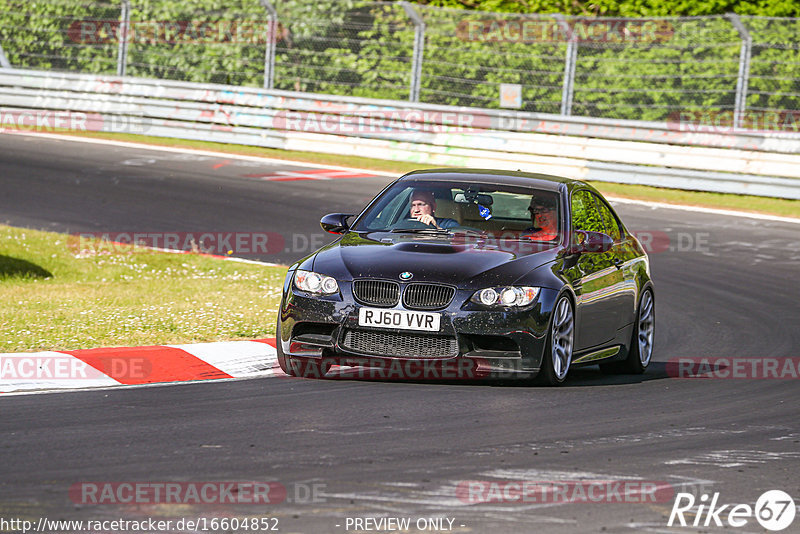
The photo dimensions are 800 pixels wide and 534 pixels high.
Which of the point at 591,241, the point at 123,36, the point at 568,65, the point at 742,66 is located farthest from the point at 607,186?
the point at 591,241

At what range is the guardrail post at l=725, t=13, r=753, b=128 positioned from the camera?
2084 centimetres

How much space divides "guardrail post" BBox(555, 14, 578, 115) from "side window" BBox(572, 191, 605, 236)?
11898 millimetres

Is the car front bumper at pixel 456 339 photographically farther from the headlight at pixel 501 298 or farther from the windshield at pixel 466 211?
the windshield at pixel 466 211

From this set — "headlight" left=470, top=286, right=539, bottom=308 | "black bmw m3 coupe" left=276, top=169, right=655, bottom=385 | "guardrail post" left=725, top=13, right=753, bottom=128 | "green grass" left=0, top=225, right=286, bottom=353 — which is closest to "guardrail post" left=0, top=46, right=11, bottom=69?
"green grass" left=0, top=225, right=286, bottom=353

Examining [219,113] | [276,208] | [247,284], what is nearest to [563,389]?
[247,284]

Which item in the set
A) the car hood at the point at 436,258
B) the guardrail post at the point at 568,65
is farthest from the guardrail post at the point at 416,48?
the car hood at the point at 436,258

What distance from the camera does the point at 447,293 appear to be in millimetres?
8469

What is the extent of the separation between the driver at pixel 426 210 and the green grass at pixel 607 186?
11.1 m

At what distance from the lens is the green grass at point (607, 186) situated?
20.4 m

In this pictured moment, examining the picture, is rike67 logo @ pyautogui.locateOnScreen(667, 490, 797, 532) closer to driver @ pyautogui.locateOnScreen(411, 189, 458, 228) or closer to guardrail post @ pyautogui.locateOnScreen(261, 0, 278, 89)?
driver @ pyautogui.locateOnScreen(411, 189, 458, 228)

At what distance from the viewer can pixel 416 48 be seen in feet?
76.3

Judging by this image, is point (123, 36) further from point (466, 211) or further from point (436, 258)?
point (436, 258)

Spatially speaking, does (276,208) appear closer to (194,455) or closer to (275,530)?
(194,455)

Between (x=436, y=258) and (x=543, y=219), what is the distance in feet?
Result: 4.02
